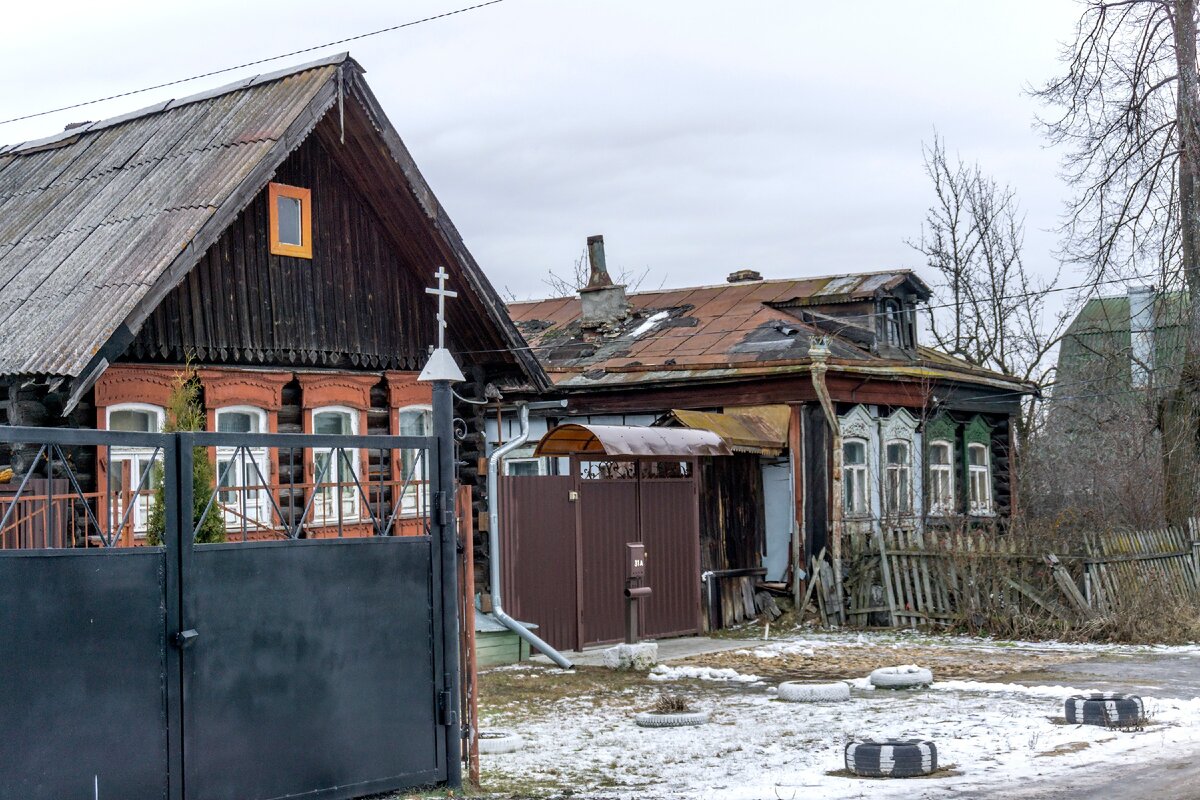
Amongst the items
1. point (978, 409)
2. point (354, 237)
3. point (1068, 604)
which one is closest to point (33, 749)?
point (354, 237)

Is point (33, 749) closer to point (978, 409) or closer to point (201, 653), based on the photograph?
point (201, 653)

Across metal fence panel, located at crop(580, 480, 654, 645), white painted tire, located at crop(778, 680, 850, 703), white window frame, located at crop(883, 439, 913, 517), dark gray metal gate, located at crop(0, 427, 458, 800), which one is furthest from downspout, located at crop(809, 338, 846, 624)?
dark gray metal gate, located at crop(0, 427, 458, 800)

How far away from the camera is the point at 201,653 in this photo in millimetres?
8344

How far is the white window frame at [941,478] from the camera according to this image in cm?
2680

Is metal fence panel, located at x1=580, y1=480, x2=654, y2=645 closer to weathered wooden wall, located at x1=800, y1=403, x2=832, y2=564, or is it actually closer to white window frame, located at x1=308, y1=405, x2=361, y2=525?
white window frame, located at x1=308, y1=405, x2=361, y2=525

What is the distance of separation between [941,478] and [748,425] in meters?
5.93

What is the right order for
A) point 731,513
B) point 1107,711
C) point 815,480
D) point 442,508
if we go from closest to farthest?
point 442,508, point 1107,711, point 731,513, point 815,480

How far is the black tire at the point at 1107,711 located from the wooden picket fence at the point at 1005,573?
7478 mm

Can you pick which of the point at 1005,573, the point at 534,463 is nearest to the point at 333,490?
the point at 534,463

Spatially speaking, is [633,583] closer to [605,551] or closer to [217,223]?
[605,551]

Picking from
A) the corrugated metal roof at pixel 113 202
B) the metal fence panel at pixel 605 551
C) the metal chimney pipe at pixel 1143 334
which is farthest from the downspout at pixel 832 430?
the corrugated metal roof at pixel 113 202

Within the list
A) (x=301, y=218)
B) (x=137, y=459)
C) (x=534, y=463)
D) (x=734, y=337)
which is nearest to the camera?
(x=137, y=459)

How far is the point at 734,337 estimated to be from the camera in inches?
1014

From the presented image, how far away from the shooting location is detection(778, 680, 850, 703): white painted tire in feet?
46.9
